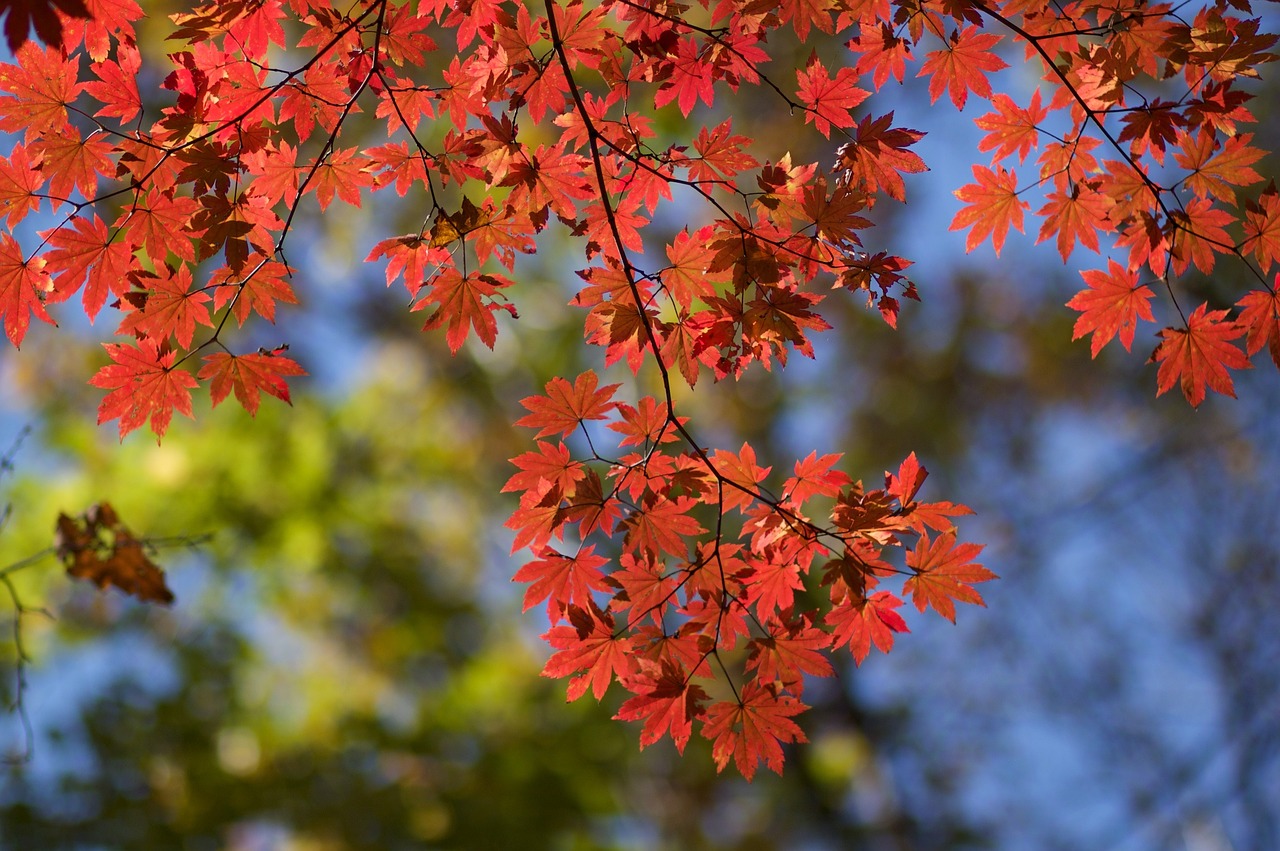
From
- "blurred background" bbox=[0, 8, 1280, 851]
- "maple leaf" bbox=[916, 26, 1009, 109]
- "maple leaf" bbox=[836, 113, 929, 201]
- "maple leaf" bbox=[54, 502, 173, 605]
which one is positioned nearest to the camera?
"maple leaf" bbox=[836, 113, 929, 201]

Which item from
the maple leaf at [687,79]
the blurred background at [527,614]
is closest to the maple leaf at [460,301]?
the maple leaf at [687,79]

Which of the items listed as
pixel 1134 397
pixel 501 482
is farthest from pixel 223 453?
pixel 1134 397

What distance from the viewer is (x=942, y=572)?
6.30 ft

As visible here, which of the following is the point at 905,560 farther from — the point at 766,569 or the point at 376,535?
the point at 376,535

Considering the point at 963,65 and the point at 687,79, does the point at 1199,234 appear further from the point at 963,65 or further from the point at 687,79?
the point at 687,79

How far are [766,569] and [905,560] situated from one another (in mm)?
273

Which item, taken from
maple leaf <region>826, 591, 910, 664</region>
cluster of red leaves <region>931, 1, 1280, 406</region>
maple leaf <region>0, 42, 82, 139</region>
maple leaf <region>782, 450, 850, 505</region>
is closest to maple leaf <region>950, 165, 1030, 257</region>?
cluster of red leaves <region>931, 1, 1280, 406</region>

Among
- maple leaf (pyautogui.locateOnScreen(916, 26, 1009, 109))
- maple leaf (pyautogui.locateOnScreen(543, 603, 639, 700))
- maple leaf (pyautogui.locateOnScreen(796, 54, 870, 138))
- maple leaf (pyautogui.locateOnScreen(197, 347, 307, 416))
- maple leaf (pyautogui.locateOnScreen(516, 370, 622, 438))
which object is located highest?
maple leaf (pyautogui.locateOnScreen(916, 26, 1009, 109))

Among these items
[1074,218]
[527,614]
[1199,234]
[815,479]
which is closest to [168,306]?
[815,479]

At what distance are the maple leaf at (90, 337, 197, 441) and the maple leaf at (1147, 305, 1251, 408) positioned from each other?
6.40 ft

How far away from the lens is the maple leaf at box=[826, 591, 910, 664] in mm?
1914

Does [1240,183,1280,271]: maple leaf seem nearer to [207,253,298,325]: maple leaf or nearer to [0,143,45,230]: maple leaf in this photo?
[207,253,298,325]: maple leaf

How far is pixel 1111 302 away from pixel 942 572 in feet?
2.32

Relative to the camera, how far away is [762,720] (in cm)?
192
